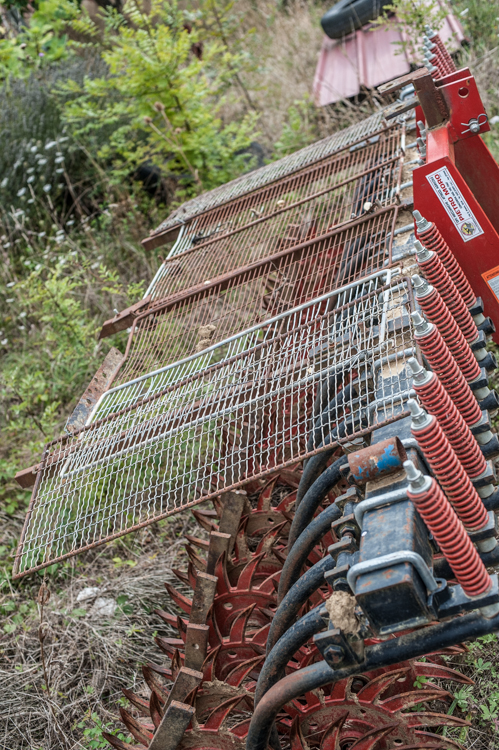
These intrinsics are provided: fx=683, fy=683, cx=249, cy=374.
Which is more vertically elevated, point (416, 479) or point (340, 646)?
point (416, 479)

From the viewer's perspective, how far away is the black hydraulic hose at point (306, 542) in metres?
2.15

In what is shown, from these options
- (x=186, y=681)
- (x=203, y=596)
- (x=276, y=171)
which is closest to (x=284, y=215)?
(x=276, y=171)

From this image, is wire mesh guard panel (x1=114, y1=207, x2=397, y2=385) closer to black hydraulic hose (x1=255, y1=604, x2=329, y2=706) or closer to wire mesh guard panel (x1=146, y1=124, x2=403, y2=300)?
wire mesh guard panel (x1=146, y1=124, x2=403, y2=300)

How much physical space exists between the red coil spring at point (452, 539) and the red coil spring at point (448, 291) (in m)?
0.81

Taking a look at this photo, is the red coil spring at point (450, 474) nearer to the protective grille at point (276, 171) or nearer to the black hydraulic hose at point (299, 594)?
the black hydraulic hose at point (299, 594)

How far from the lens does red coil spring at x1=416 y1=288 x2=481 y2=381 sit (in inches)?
73.7

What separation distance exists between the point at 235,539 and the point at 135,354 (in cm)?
105

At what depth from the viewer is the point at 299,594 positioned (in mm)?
2086

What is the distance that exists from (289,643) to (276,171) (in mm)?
2987

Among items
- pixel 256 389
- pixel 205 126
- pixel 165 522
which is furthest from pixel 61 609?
pixel 205 126

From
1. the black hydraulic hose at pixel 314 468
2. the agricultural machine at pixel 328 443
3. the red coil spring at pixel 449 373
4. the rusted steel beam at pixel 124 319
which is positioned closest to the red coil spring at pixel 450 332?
the agricultural machine at pixel 328 443

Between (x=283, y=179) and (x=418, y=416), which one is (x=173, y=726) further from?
(x=283, y=179)

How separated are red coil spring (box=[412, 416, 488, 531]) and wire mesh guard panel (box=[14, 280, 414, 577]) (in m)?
0.36

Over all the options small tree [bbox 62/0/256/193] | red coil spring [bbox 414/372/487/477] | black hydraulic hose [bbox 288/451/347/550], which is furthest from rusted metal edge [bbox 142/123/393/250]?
red coil spring [bbox 414/372/487/477]
